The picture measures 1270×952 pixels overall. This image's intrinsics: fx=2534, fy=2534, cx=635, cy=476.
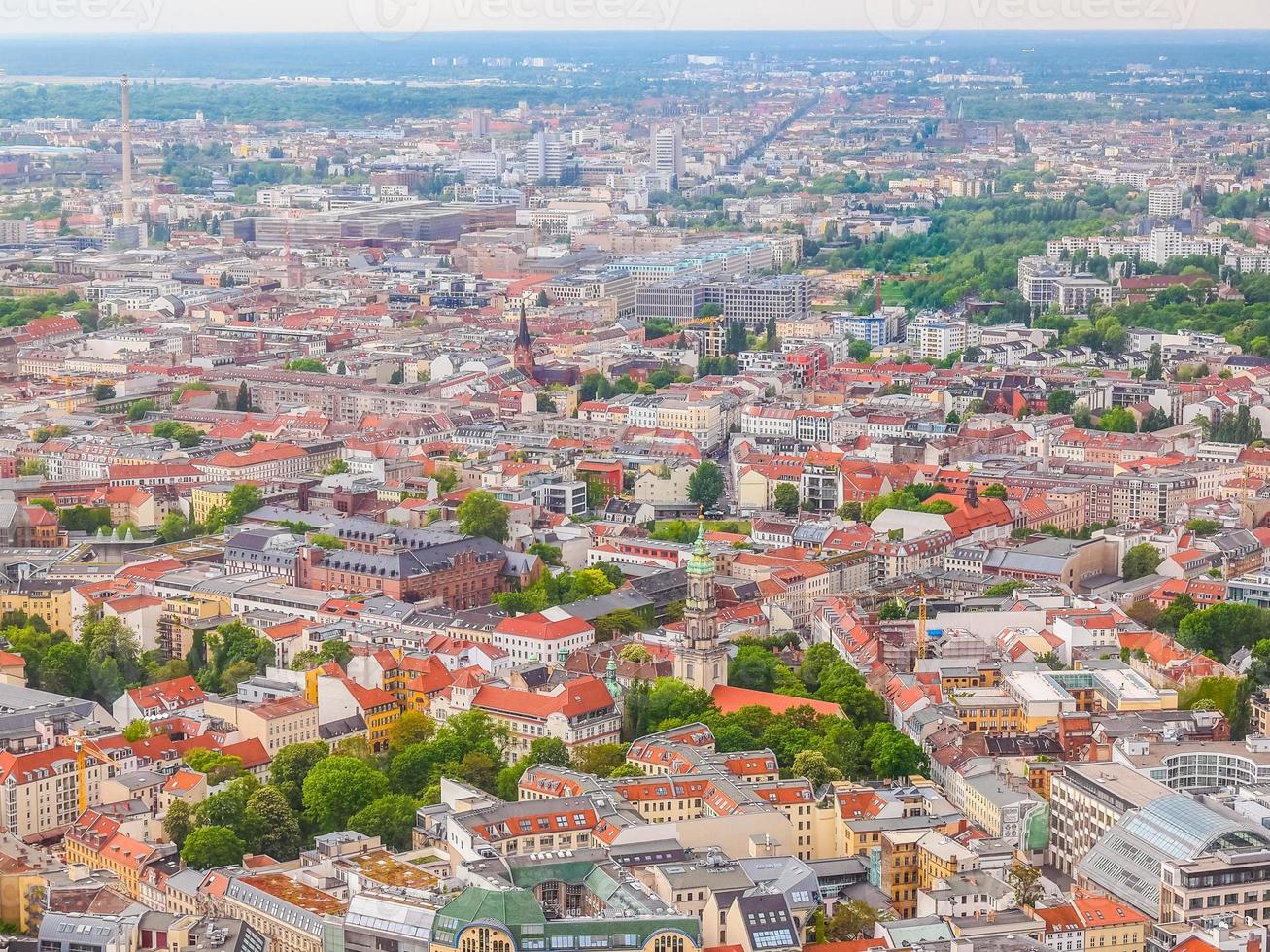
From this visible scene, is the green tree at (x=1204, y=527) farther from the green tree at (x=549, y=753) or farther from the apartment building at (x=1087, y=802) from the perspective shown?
the green tree at (x=549, y=753)

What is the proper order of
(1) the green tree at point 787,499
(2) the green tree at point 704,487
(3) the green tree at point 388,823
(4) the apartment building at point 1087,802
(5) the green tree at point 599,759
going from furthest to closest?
(2) the green tree at point 704,487 < (1) the green tree at point 787,499 < (5) the green tree at point 599,759 < (3) the green tree at point 388,823 < (4) the apartment building at point 1087,802

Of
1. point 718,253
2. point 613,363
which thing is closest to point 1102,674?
point 613,363

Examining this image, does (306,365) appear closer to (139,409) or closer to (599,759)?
(139,409)

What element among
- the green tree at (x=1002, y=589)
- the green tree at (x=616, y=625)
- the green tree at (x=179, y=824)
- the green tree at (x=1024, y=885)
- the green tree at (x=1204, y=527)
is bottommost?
the green tree at (x=1002, y=589)

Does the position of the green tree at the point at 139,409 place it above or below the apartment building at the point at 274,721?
below

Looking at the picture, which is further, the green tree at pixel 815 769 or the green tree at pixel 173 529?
the green tree at pixel 173 529

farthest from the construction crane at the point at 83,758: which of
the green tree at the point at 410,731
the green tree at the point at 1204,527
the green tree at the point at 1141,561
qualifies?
the green tree at the point at 1204,527

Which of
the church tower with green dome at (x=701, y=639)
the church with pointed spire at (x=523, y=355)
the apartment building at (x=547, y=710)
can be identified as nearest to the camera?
the apartment building at (x=547, y=710)

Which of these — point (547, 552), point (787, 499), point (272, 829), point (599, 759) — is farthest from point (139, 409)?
point (272, 829)
